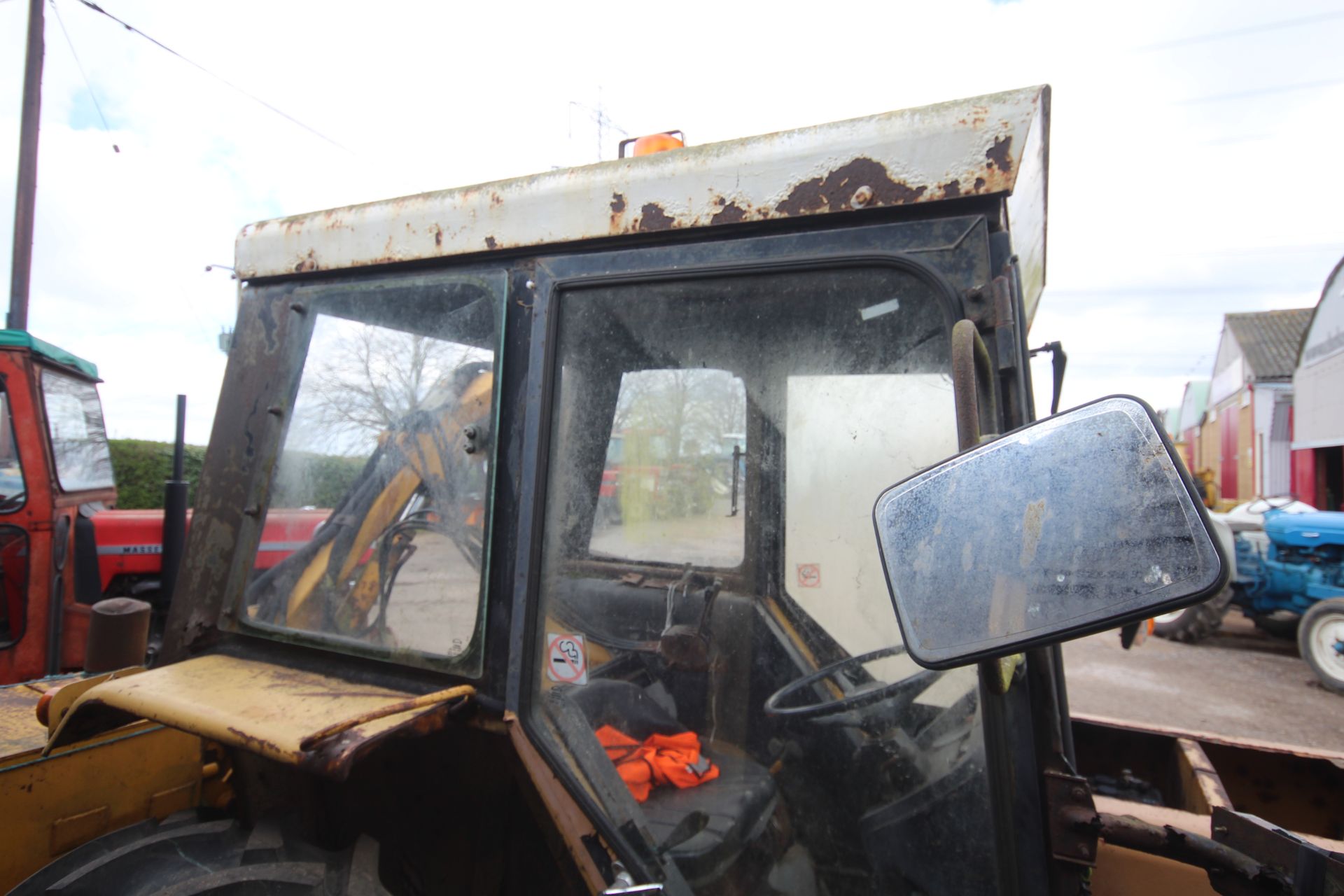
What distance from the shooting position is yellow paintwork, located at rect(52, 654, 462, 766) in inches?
47.6

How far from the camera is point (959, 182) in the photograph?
1108 mm

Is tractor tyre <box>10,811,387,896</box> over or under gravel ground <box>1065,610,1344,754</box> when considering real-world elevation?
over

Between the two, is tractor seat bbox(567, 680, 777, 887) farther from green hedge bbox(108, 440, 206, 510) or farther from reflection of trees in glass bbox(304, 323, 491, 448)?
green hedge bbox(108, 440, 206, 510)

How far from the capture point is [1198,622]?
9.20 metres

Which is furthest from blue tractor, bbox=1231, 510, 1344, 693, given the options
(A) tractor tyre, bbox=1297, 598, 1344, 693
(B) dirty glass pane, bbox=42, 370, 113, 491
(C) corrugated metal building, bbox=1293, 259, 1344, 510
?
(B) dirty glass pane, bbox=42, 370, 113, 491

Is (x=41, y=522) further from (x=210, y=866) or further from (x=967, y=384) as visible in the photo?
(x=967, y=384)

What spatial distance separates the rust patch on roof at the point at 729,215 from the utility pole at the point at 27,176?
1090cm

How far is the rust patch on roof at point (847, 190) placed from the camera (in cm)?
116

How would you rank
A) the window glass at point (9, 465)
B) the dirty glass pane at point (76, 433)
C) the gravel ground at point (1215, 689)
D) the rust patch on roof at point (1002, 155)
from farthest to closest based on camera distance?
the gravel ground at point (1215, 689)
the dirty glass pane at point (76, 433)
the window glass at point (9, 465)
the rust patch on roof at point (1002, 155)

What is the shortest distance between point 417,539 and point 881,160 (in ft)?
3.75

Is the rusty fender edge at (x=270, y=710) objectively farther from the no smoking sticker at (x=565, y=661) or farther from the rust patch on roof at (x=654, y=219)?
the rust patch on roof at (x=654, y=219)

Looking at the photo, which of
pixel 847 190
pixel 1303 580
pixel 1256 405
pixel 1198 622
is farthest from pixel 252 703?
pixel 1256 405

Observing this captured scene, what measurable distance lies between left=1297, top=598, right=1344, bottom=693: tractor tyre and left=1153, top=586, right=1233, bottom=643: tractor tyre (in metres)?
1.06

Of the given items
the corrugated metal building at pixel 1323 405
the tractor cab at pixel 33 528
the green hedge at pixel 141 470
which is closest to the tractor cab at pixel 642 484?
the tractor cab at pixel 33 528
